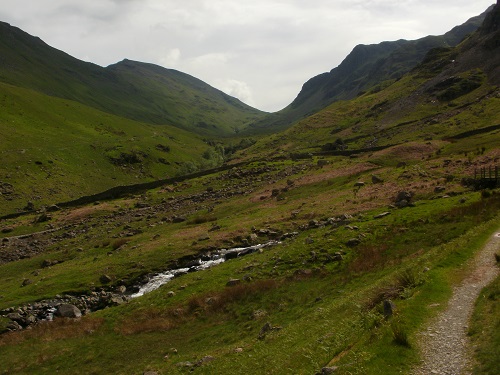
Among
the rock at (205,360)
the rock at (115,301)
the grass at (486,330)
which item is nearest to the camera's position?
the grass at (486,330)

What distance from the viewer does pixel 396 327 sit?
14688mm

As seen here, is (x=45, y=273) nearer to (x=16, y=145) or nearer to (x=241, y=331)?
(x=241, y=331)

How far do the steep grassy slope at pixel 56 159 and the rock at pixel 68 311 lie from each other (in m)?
72.3

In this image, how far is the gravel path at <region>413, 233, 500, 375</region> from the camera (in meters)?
13.0

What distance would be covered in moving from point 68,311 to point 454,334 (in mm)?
33903

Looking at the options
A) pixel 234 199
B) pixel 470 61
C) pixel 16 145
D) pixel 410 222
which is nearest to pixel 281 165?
pixel 234 199

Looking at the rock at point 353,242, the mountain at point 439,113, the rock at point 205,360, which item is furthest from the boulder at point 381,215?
the mountain at point 439,113

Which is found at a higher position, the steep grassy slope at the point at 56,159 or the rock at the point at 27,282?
the steep grassy slope at the point at 56,159

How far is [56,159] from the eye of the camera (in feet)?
442

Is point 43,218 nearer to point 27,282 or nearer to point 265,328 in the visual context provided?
point 27,282

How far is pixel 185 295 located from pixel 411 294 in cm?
2166

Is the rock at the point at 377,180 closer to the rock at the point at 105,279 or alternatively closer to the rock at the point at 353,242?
the rock at the point at 353,242

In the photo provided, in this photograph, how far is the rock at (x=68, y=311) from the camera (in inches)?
1412

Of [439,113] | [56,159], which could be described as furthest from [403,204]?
[439,113]
